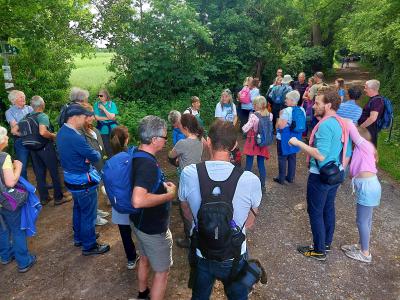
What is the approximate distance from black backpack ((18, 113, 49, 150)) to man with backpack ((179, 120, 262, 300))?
3589 mm

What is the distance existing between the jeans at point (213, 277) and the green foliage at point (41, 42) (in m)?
6.01

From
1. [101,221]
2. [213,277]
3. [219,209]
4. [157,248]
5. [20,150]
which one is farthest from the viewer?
[20,150]

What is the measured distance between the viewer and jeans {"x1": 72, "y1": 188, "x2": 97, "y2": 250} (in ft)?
13.0

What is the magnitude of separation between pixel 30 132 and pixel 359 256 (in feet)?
16.9

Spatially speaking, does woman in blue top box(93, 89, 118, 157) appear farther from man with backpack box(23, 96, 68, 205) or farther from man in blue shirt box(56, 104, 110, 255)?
man in blue shirt box(56, 104, 110, 255)

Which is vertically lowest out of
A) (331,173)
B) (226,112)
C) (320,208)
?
(320,208)

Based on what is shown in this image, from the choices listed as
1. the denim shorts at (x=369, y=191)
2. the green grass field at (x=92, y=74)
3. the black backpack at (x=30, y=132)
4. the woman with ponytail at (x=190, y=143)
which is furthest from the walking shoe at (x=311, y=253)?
the green grass field at (x=92, y=74)


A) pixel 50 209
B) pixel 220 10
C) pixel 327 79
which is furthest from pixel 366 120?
pixel 327 79

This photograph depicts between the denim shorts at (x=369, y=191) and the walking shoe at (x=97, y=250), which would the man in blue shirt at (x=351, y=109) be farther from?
the walking shoe at (x=97, y=250)

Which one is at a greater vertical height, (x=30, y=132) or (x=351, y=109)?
(x=351, y=109)

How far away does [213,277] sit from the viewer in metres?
2.57

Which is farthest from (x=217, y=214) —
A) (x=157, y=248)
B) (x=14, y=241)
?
(x=14, y=241)

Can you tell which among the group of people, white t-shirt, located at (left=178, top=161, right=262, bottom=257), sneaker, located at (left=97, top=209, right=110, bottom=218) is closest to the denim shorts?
the group of people

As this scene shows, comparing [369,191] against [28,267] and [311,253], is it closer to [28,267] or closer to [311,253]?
[311,253]
